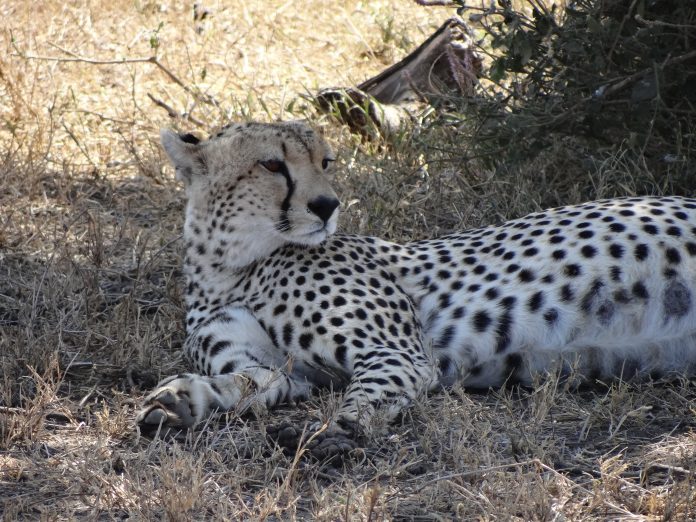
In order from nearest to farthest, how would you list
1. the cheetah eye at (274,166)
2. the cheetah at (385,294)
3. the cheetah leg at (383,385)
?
the cheetah leg at (383,385)
the cheetah at (385,294)
the cheetah eye at (274,166)

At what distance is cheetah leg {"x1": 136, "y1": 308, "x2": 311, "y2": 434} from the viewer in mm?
2914

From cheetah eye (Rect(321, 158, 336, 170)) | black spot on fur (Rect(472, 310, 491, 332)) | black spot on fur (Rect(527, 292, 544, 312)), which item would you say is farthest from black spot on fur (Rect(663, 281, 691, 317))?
cheetah eye (Rect(321, 158, 336, 170))

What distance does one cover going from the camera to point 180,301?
3990mm

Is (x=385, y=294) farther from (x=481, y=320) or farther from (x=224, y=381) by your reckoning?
(x=224, y=381)

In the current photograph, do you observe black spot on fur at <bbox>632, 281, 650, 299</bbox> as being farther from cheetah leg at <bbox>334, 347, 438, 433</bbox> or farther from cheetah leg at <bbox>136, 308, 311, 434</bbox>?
cheetah leg at <bbox>136, 308, 311, 434</bbox>

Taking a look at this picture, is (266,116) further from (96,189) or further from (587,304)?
(587,304)

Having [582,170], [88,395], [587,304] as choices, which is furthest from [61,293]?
[582,170]

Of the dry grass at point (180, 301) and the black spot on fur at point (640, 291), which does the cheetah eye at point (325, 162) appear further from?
the black spot on fur at point (640, 291)

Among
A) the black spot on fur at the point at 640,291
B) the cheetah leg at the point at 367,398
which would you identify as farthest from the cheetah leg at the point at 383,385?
the black spot on fur at the point at 640,291

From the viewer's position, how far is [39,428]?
291 centimetres

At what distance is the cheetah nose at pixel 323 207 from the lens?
3309 mm

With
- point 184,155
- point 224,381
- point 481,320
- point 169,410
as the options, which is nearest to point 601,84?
point 481,320

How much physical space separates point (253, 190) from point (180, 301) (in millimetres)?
768

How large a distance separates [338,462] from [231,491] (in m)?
0.29
